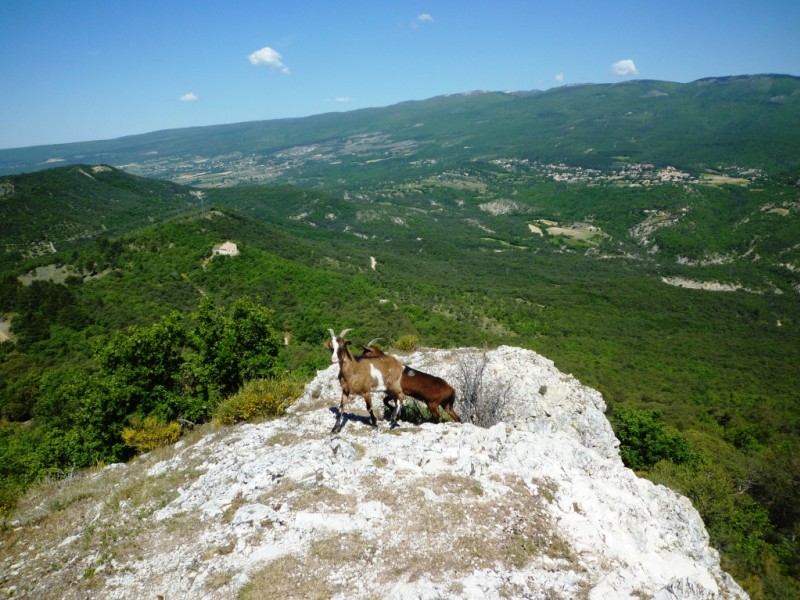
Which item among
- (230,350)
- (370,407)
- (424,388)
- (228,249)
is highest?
(424,388)

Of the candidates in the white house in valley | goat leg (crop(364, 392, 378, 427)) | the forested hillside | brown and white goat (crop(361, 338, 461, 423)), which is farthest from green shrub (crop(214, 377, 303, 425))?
the white house in valley

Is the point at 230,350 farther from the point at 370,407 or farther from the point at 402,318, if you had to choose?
the point at 402,318

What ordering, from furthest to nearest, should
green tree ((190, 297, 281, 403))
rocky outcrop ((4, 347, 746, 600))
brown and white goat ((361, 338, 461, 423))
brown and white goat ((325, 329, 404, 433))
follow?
green tree ((190, 297, 281, 403))
brown and white goat ((361, 338, 461, 423))
brown and white goat ((325, 329, 404, 433))
rocky outcrop ((4, 347, 746, 600))

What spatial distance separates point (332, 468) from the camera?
924 cm

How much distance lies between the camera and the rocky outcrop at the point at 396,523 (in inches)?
261

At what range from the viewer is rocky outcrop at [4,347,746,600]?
663cm

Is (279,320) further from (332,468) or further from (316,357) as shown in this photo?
(332,468)

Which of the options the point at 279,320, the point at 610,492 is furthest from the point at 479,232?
the point at 610,492

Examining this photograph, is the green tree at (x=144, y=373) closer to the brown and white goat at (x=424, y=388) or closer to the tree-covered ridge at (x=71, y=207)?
the brown and white goat at (x=424, y=388)

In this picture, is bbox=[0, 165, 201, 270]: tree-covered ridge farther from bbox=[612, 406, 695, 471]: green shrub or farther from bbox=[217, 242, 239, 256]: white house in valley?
bbox=[612, 406, 695, 471]: green shrub

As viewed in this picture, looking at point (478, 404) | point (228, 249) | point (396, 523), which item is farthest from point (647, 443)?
point (228, 249)

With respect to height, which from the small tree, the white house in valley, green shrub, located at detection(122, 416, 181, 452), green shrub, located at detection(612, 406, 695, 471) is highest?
the small tree

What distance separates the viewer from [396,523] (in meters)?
A: 7.74

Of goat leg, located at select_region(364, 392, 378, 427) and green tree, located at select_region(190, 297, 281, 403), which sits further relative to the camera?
green tree, located at select_region(190, 297, 281, 403)
